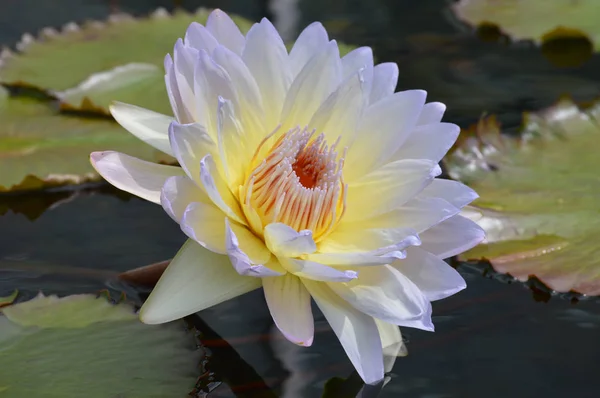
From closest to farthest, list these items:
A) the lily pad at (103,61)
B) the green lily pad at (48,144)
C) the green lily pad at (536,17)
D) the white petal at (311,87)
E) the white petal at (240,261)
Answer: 1. the white petal at (240,261)
2. the white petal at (311,87)
3. the green lily pad at (48,144)
4. the lily pad at (103,61)
5. the green lily pad at (536,17)

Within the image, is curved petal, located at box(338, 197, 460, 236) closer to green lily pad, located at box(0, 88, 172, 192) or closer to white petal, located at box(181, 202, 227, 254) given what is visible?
white petal, located at box(181, 202, 227, 254)

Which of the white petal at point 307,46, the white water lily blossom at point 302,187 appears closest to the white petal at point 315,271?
the white water lily blossom at point 302,187

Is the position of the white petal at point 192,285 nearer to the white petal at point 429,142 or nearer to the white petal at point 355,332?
the white petal at point 355,332

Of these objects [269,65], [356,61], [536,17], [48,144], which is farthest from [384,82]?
[536,17]

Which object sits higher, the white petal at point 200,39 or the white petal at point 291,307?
the white petal at point 200,39

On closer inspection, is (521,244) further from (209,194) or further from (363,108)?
(209,194)

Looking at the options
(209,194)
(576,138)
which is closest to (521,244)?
(576,138)

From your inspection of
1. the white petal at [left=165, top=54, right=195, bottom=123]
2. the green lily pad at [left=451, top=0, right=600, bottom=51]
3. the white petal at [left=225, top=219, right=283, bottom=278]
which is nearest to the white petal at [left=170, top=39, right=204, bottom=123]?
the white petal at [left=165, top=54, right=195, bottom=123]
